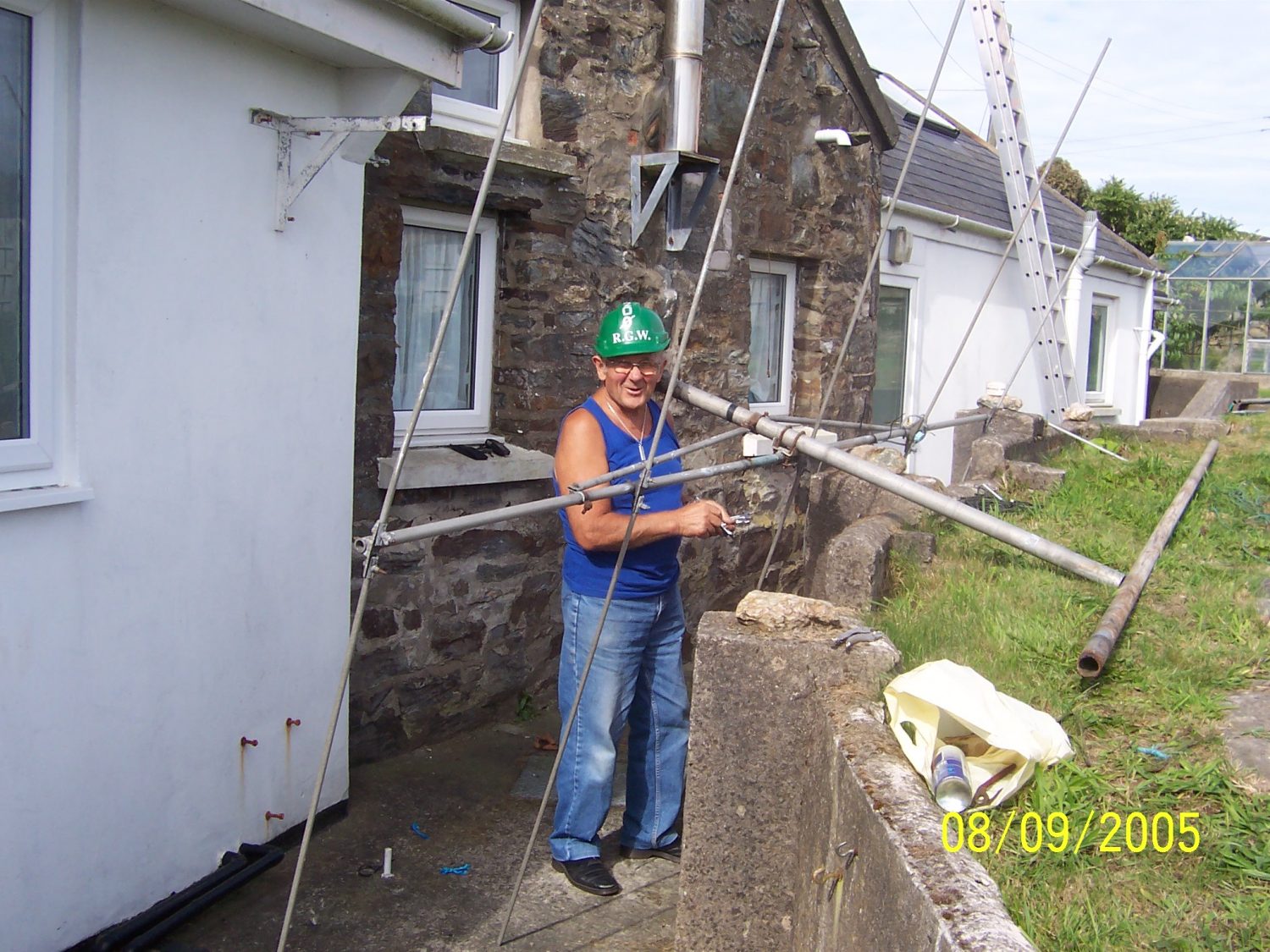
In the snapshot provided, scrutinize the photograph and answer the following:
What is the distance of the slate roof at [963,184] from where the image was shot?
10.8 meters

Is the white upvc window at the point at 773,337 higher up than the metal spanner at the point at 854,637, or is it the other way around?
the white upvc window at the point at 773,337

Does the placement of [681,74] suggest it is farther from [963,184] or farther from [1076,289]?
[1076,289]

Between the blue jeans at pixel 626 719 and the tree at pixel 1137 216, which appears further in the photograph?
the tree at pixel 1137 216

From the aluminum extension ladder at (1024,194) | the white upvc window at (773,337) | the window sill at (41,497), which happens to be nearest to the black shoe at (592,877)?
the window sill at (41,497)

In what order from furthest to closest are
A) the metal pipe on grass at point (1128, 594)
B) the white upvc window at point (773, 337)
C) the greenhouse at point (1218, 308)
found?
the greenhouse at point (1218, 308) → the white upvc window at point (773, 337) → the metal pipe on grass at point (1128, 594)

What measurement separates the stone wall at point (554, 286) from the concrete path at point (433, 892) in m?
0.55

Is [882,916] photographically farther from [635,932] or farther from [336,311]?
[336,311]

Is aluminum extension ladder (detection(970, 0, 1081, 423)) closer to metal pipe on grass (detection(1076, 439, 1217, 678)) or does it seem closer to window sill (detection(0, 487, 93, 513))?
metal pipe on grass (detection(1076, 439, 1217, 678))

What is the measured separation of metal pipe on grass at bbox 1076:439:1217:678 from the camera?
11.1 ft

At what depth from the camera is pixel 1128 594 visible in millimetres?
4066

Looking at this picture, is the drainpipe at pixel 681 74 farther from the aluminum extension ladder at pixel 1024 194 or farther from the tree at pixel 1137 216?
the tree at pixel 1137 216

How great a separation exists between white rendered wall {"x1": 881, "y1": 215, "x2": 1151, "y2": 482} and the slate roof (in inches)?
12.7
